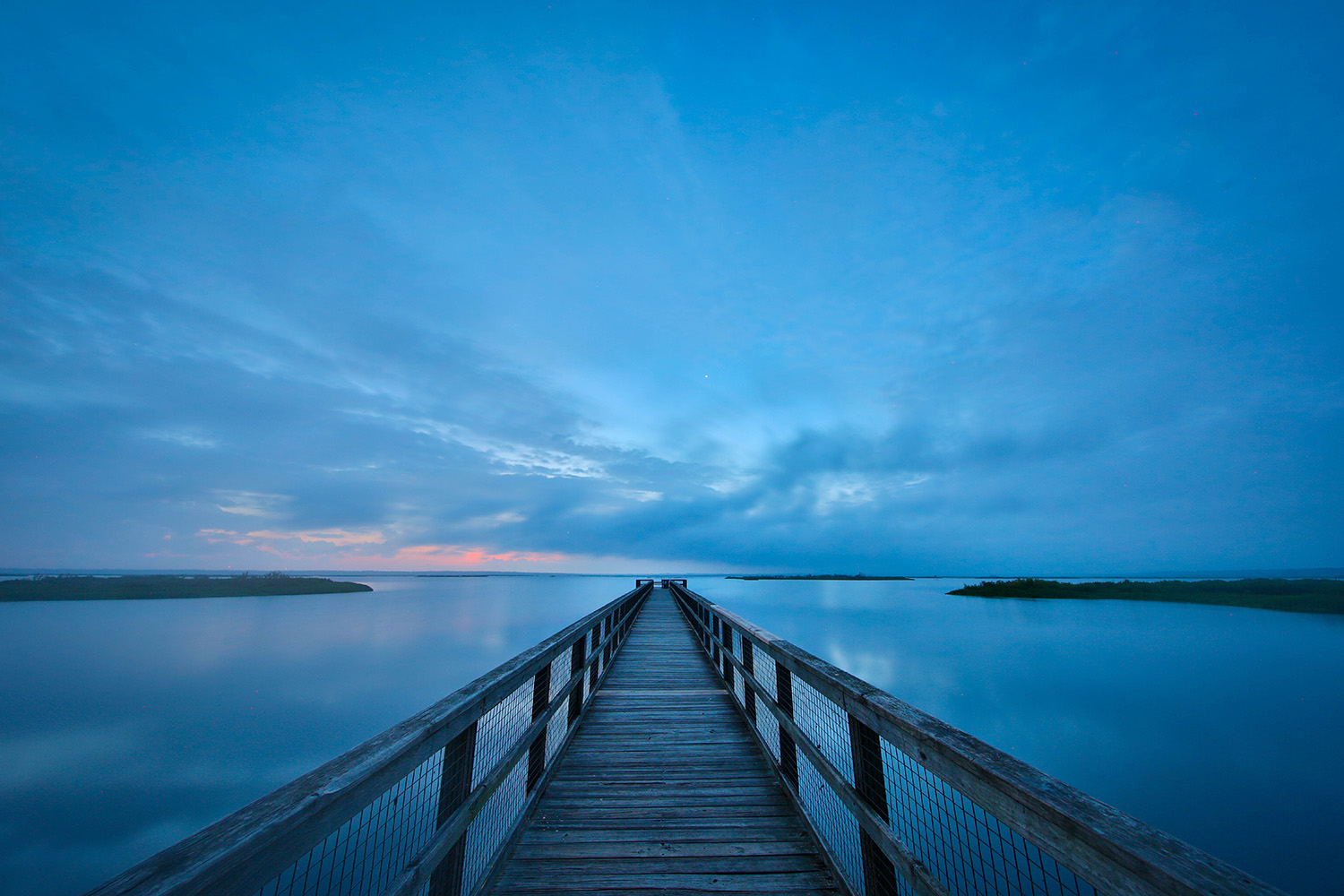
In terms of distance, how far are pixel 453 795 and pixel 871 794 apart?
71.4 inches

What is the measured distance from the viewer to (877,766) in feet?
6.82

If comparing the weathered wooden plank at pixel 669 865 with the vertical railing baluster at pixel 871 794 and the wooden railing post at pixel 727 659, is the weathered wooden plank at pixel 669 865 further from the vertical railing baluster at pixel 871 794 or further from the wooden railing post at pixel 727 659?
the wooden railing post at pixel 727 659

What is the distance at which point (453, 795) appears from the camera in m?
2.18

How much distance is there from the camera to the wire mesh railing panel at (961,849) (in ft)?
5.60

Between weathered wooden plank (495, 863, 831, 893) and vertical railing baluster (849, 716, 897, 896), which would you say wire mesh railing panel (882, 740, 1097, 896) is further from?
weathered wooden plank (495, 863, 831, 893)

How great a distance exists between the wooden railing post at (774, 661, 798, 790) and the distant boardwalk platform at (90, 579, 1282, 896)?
0.01m

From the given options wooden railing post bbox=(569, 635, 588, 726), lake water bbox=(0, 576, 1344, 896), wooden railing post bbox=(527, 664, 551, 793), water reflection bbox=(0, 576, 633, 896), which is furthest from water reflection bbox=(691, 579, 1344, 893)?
water reflection bbox=(0, 576, 633, 896)

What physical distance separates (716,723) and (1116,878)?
14.3ft

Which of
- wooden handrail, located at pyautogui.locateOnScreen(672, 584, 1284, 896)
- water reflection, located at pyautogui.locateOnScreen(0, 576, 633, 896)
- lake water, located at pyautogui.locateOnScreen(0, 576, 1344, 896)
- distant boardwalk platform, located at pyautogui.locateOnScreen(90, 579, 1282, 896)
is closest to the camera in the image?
wooden handrail, located at pyautogui.locateOnScreen(672, 584, 1284, 896)

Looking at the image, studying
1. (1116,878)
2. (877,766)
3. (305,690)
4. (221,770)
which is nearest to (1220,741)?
(877,766)

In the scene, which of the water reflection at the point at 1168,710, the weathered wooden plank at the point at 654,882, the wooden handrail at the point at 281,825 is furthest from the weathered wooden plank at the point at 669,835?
the water reflection at the point at 1168,710

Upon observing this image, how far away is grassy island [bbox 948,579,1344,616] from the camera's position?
126 feet

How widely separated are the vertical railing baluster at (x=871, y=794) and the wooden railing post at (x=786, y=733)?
1143 millimetres

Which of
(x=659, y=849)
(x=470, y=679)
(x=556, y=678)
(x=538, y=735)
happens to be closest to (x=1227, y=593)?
(x=470, y=679)
